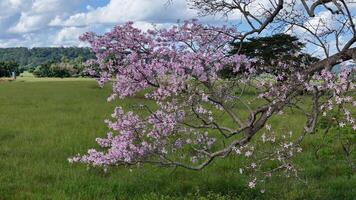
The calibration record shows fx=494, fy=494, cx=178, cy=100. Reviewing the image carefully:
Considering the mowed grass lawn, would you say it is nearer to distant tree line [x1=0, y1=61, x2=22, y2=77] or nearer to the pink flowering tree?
the pink flowering tree

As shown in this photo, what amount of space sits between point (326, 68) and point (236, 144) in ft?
6.87

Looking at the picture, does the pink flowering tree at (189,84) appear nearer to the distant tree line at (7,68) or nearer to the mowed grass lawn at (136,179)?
the mowed grass lawn at (136,179)

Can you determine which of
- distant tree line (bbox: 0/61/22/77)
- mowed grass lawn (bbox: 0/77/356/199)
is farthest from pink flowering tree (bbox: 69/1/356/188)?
distant tree line (bbox: 0/61/22/77)

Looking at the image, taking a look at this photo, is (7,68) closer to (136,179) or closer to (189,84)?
(136,179)

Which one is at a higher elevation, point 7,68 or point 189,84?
point 189,84

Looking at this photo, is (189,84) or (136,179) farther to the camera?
Result: (136,179)

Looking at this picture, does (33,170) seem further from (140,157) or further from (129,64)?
(129,64)

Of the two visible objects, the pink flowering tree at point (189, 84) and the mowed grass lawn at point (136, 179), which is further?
the mowed grass lawn at point (136, 179)

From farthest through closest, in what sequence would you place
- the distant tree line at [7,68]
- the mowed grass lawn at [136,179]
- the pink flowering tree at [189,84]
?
the distant tree line at [7,68], the mowed grass lawn at [136,179], the pink flowering tree at [189,84]

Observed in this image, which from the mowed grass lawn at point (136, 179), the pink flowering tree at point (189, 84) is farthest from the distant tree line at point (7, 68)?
the pink flowering tree at point (189, 84)

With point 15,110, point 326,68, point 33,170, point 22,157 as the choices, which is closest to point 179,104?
point 326,68

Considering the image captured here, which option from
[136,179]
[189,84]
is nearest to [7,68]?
[136,179]

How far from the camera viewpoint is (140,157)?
9.37 metres

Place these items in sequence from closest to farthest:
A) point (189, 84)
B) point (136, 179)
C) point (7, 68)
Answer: point (189, 84)
point (136, 179)
point (7, 68)
